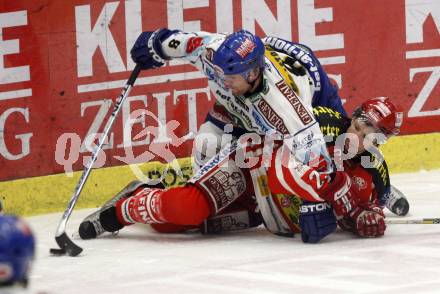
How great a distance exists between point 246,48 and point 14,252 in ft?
7.72

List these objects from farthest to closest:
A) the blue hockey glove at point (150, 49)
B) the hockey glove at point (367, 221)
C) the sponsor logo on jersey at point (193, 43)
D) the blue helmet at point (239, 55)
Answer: the blue hockey glove at point (150, 49), the sponsor logo on jersey at point (193, 43), the hockey glove at point (367, 221), the blue helmet at point (239, 55)

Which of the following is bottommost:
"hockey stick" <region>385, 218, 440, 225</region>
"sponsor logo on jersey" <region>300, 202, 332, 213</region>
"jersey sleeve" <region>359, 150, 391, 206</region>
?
"hockey stick" <region>385, 218, 440, 225</region>

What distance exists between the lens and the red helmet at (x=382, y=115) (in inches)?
179

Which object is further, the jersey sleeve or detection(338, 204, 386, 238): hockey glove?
the jersey sleeve

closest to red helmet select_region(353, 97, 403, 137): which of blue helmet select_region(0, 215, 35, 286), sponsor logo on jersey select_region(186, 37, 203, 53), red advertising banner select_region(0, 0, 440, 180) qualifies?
sponsor logo on jersey select_region(186, 37, 203, 53)

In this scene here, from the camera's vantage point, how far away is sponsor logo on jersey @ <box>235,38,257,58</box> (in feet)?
13.9

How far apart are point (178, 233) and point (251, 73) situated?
3.11 ft

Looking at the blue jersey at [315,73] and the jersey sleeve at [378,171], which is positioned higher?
the blue jersey at [315,73]

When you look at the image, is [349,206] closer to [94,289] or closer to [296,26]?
[94,289]

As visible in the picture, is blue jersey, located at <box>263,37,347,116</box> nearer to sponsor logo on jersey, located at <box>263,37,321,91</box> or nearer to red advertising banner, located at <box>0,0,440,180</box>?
sponsor logo on jersey, located at <box>263,37,321,91</box>

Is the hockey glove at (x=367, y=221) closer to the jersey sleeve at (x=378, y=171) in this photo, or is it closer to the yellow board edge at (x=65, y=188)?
the jersey sleeve at (x=378, y=171)

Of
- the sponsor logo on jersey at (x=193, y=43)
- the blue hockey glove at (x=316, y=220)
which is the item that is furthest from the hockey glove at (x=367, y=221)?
the sponsor logo on jersey at (x=193, y=43)

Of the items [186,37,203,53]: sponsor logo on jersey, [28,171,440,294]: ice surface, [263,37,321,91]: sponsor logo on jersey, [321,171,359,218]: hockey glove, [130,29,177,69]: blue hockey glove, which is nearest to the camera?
[28,171,440,294]: ice surface

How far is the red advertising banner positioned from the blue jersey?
0.92m
